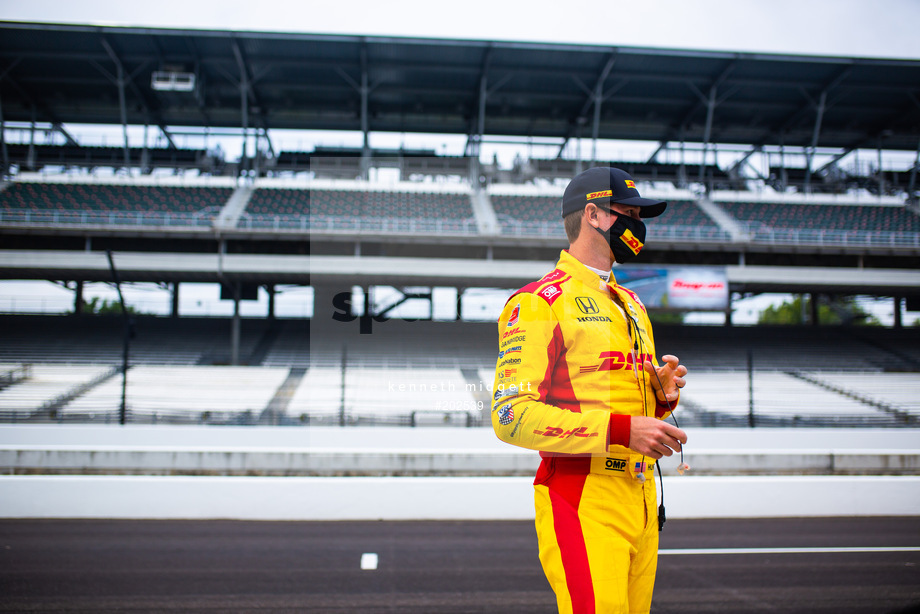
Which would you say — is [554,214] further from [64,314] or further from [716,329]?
[64,314]

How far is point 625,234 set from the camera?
4.70 feet

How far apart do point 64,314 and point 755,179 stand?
26.9 meters

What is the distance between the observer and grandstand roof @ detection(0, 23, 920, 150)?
56.7 ft

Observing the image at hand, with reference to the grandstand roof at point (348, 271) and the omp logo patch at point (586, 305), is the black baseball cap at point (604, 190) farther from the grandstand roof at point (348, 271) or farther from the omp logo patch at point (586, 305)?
the grandstand roof at point (348, 271)

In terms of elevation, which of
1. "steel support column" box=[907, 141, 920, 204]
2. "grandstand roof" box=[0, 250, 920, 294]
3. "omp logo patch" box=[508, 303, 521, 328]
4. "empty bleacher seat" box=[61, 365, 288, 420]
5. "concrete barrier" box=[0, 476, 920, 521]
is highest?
"steel support column" box=[907, 141, 920, 204]

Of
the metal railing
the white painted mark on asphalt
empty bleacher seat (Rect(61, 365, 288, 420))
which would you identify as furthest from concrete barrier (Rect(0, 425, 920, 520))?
the metal railing

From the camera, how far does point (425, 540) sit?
416 cm

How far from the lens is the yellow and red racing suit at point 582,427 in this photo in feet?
3.92

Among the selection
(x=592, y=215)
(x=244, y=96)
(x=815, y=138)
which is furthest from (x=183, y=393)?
(x=815, y=138)

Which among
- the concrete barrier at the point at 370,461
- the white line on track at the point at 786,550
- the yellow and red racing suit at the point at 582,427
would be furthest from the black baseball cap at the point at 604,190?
the concrete barrier at the point at 370,461

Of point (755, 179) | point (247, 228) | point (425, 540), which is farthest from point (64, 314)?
point (755, 179)

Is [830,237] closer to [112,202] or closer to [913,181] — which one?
[913,181]

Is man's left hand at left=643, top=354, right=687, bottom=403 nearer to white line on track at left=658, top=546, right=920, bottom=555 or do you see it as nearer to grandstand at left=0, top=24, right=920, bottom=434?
white line on track at left=658, top=546, right=920, bottom=555

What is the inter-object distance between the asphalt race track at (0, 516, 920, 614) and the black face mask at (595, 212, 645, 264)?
248 cm
